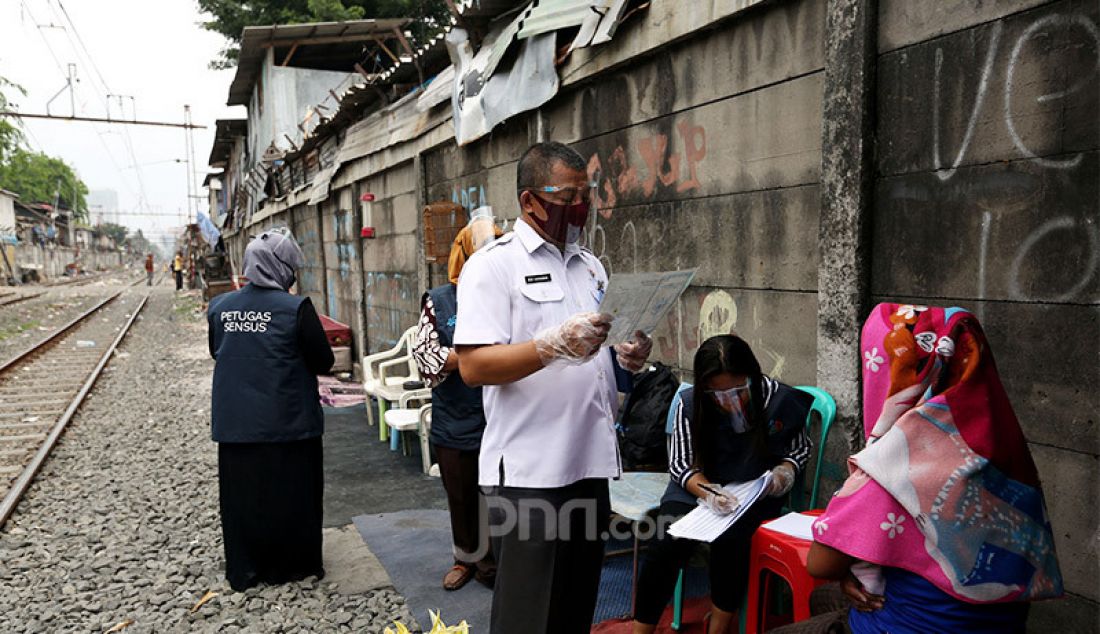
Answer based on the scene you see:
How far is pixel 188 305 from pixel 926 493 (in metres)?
27.9

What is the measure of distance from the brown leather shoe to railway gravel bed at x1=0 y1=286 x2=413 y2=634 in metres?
0.25

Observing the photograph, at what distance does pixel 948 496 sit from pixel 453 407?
102 inches

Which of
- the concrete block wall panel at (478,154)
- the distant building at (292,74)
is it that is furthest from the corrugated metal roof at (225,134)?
the concrete block wall panel at (478,154)

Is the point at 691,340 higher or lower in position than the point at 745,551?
higher

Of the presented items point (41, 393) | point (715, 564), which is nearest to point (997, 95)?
point (715, 564)

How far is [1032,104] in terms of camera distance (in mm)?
2234

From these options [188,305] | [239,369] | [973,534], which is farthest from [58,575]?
[188,305]

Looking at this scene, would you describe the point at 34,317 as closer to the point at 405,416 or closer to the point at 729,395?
the point at 405,416

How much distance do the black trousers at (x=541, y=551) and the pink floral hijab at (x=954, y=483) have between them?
28.8 inches

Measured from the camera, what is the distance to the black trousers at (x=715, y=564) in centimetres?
280

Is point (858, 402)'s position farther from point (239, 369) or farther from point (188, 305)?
point (188, 305)

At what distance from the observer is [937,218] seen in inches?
101

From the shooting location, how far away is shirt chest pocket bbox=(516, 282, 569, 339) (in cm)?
201

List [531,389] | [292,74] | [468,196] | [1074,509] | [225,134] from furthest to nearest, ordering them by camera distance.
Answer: [225,134], [292,74], [468,196], [1074,509], [531,389]
